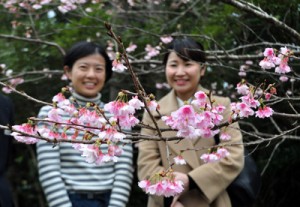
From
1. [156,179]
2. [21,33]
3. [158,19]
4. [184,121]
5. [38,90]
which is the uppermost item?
[21,33]

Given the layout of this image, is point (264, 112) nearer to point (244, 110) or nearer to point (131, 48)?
point (244, 110)

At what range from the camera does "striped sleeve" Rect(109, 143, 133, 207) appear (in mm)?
2871

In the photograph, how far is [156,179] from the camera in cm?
184

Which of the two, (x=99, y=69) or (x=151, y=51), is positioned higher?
(x=151, y=51)

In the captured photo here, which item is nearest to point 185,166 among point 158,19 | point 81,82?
point 81,82

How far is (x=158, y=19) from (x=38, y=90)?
4.77ft

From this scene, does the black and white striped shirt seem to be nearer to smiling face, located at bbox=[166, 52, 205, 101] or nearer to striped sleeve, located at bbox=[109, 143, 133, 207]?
striped sleeve, located at bbox=[109, 143, 133, 207]

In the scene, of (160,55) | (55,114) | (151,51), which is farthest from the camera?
(160,55)

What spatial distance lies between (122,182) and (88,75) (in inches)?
26.7

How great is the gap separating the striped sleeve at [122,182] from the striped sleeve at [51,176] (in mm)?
276

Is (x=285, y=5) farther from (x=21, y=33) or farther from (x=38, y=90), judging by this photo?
(x=21, y=33)

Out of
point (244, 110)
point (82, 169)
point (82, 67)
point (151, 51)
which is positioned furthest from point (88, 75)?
point (151, 51)

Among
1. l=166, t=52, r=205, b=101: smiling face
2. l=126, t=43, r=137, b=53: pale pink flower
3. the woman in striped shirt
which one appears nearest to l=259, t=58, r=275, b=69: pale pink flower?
l=166, t=52, r=205, b=101: smiling face

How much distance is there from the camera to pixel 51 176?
2.79 metres
